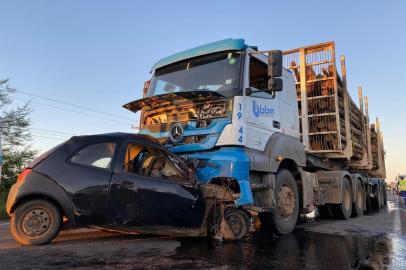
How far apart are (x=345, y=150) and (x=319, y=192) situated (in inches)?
57.0

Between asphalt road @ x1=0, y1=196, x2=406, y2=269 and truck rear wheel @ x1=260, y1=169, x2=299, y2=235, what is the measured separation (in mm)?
229

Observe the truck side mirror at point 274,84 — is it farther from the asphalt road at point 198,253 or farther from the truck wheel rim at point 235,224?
the asphalt road at point 198,253

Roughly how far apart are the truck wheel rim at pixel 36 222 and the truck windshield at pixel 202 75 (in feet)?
9.88

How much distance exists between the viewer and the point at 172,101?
586cm

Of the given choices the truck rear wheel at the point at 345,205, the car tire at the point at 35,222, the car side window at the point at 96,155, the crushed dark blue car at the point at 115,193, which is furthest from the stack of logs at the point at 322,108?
the car tire at the point at 35,222

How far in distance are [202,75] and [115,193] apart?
8.57 feet

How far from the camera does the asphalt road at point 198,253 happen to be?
3.89 metres

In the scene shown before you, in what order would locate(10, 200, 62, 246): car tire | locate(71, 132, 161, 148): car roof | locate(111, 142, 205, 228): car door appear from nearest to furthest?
locate(10, 200, 62, 246): car tire < locate(111, 142, 205, 228): car door < locate(71, 132, 161, 148): car roof

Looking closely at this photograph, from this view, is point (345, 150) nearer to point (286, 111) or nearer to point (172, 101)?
point (286, 111)

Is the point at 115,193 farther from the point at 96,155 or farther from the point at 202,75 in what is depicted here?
the point at 202,75

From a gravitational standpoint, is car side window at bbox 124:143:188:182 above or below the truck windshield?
below

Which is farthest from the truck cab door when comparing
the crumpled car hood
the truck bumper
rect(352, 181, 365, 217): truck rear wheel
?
rect(352, 181, 365, 217): truck rear wheel

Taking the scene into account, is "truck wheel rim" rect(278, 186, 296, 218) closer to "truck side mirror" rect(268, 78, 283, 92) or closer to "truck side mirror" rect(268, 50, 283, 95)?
"truck side mirror" rect(268, 78, 283, 92)

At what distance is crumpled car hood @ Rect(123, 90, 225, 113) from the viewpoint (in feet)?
18.2
